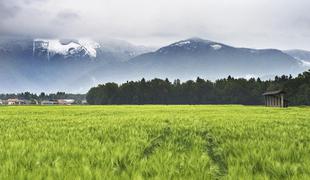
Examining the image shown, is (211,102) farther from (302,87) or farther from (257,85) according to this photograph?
(302,87)

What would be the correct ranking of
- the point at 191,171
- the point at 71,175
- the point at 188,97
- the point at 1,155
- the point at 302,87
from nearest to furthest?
the point at 71,175, the point at 191,171, the point at 1,155, the point at 302,87, the point at 188,97

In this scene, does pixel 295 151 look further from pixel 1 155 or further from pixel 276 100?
pixel 276 100

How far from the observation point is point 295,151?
25.9 feet

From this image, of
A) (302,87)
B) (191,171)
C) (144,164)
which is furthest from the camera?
(302,87)

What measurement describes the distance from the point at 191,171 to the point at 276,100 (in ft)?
347

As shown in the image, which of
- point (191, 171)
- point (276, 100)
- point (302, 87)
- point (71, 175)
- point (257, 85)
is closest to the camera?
point (71, 175)

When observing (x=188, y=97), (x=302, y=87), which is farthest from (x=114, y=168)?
(x=188, y=97)

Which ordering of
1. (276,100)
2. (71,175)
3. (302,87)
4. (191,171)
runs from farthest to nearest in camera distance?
(302,87) < (276,100) < (191,171) < (71,175)

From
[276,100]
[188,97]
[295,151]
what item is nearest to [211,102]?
[188,97]

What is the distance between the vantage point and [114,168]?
6.03 m

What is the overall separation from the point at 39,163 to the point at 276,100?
105642 millimetres

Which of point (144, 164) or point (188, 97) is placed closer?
point (144, 164)

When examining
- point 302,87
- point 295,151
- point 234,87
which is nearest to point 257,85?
point 234,87

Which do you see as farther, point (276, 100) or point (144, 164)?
point (276, 100)
